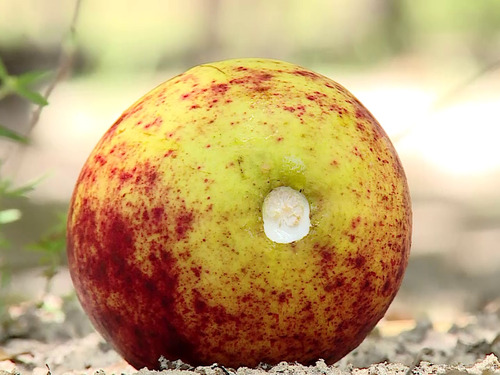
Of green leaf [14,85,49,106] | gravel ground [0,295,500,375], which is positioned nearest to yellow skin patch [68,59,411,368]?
gravel ground [0,295,500,375]

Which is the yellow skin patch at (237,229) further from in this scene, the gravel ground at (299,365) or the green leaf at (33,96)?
the green leaf at (33,96)

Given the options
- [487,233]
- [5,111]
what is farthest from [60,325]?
[5,111]

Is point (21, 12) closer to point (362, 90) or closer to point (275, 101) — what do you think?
point (362, 90)

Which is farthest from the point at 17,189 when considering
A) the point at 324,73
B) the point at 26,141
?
the point at 324,73

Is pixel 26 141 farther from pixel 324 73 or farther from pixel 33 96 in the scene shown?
pixel 324 73

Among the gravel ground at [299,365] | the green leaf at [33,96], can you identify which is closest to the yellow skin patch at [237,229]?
the gravel ground at [299,365]

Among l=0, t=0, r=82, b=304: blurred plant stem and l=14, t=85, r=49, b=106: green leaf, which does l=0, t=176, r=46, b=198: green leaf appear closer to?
l=0, t=0, r=82, b=304: blurred plant stem
